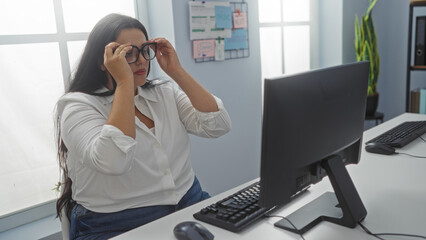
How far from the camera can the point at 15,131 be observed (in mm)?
1764

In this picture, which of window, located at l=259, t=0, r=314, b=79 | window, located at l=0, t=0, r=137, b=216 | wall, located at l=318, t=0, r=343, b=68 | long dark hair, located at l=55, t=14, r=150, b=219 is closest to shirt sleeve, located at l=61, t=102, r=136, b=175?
long dark hair, located at l=55, t=14, r=150, b=219

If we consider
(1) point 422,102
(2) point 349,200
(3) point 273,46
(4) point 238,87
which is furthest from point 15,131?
(1) point 422,102

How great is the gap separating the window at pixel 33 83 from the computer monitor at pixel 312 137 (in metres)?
1.30

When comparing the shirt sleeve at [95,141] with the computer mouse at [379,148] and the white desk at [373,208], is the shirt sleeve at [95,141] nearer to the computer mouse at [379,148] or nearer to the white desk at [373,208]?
the white desk at [373,208]

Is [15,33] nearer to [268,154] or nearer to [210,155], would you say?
[210,155]

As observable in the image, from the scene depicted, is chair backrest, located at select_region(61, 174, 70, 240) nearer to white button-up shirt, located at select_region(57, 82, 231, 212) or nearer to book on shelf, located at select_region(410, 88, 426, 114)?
white button-up shirt, located at select_region(57, 82, 231, 212)

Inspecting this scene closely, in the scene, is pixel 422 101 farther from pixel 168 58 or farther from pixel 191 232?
pixel 191 232

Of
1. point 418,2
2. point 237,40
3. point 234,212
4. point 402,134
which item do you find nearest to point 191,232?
point 234,212

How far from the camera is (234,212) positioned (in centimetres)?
107

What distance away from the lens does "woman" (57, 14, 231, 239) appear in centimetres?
121

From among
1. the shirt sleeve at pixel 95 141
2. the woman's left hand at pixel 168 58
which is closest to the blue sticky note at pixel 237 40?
the woman's left hand at pixel 168 58

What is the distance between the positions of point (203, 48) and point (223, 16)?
240mm

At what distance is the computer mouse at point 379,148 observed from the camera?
61.2 inches

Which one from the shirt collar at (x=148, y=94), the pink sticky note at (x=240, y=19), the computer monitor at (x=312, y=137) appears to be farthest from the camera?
the pink sticky note at (x=240, y=19)
